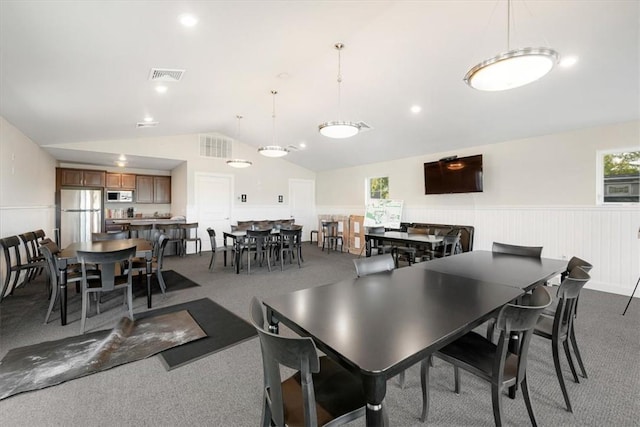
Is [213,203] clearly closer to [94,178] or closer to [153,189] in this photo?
[153,189]

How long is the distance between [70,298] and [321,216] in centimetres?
674

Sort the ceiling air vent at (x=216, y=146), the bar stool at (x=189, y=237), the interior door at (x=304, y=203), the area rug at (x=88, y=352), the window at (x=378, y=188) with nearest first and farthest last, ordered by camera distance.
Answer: the area rug at (x=88, y=352) < the bar stool at (x=189, y=237) < the window at (x=378, y=188) < the ceiling air vent at (x=216, y=146) < the interior door at (x=304, y=203)

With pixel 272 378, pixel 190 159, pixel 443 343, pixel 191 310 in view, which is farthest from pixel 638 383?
pixel 190 159

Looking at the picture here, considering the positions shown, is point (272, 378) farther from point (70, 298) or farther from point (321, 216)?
point (321, 216)

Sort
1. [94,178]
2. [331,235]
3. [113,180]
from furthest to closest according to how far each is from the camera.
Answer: [331,235] < [113,180] < [94,178]

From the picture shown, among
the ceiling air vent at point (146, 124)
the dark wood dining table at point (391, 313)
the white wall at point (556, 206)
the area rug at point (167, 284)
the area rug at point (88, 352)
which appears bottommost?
the area rug at point (88, 352)

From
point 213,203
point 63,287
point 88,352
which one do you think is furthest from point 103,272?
point 213,203

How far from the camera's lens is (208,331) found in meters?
2.89

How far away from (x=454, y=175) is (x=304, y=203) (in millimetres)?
5265

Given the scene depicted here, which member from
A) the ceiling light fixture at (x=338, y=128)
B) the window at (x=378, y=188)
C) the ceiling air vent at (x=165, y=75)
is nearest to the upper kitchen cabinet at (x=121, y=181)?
the ceiling air vent at (x=165, y=75)

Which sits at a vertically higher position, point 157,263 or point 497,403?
point 157,263

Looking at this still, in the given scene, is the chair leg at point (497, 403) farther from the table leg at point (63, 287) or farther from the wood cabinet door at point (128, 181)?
the wood cabinet door at point (128, 181)

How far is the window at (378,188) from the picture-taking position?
24.6ft

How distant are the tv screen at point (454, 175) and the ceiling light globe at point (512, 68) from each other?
374 cm
